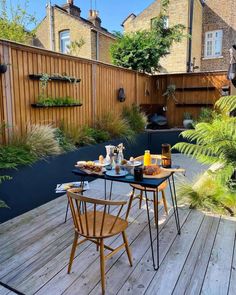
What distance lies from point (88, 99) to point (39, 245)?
11.0 feet

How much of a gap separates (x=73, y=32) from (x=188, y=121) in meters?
7.05

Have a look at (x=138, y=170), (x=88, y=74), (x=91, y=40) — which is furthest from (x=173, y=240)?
(x=91, y=40)

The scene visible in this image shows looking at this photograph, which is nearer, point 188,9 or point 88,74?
point 88,74

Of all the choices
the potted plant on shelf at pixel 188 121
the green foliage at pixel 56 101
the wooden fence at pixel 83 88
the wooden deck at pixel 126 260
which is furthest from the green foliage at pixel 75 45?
the wooden deck at pixel 126 260

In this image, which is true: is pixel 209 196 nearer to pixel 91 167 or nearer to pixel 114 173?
pixel 114 173

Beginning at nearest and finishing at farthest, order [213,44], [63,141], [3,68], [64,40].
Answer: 1. [3,68]
2. [63,141]
3. [64,40]
4. [213,44]

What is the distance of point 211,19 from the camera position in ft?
41.0

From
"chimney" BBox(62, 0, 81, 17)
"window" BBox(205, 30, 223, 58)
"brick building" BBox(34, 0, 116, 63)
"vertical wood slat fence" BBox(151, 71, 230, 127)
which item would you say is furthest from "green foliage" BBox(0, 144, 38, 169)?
"window" BBox(205, 30, 223, 58)

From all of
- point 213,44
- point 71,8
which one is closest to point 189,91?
point 213,44

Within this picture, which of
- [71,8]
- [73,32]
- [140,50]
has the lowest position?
[140,50]

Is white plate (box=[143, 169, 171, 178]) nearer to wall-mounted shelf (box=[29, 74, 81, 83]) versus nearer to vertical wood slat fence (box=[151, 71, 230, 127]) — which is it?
wall-mounted shelf (box=[29, 74, 81, 83])

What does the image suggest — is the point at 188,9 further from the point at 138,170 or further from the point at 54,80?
the point at 138,170

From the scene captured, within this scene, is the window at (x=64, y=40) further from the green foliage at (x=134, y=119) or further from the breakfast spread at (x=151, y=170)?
the breakfast spread at (x=151, y=170)

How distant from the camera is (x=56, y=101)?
4.25 metres
